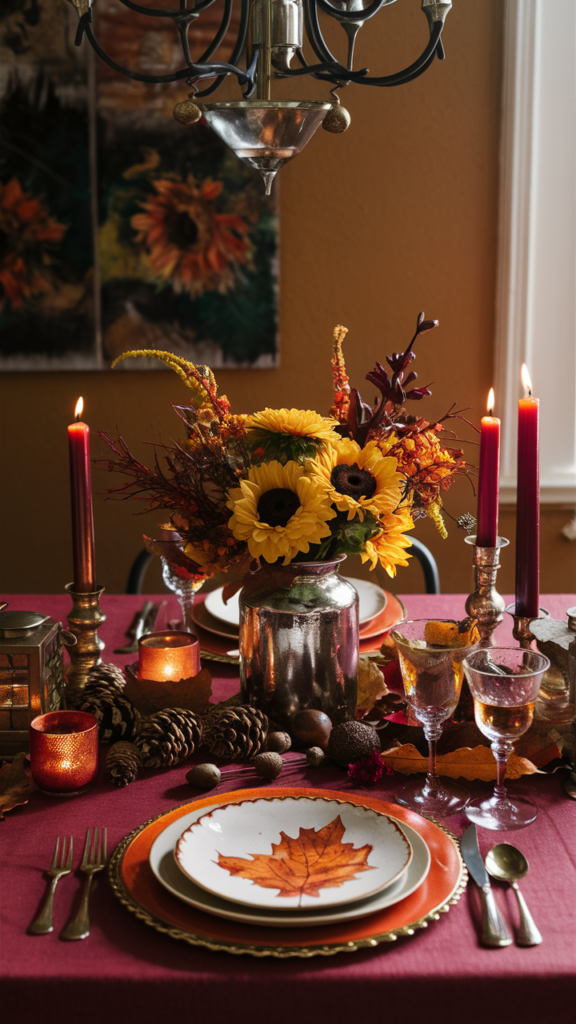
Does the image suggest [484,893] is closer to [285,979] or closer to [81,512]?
[285,979]

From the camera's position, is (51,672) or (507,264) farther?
(507,264)

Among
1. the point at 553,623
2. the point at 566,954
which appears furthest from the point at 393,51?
the point at 566,954

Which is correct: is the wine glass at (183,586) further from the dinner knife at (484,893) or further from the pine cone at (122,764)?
the dinner knife at (484,893)

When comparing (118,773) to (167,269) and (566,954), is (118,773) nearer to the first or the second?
(566,954)

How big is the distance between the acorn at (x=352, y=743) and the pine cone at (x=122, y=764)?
0.20 m

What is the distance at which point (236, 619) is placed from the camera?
132 cm

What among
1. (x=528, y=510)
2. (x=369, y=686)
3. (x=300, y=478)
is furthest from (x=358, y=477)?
(x=369, y=686)

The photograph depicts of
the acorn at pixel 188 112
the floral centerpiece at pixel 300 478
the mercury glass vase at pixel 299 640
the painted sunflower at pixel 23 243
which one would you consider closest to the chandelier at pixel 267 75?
the acorn at pixel 188 112

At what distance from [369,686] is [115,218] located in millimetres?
1892

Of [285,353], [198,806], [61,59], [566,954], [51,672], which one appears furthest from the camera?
[285,353]

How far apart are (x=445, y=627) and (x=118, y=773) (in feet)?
1.18

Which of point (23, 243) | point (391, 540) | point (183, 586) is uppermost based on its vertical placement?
point (23, 243)

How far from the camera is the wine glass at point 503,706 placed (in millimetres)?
764

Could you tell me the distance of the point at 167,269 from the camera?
251cm
